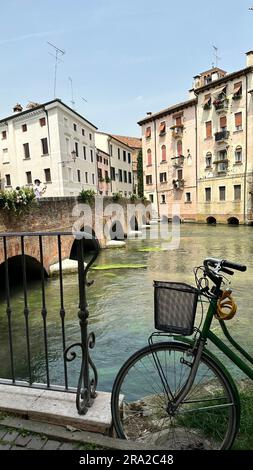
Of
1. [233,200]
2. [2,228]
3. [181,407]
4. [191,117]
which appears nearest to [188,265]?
[2,228]

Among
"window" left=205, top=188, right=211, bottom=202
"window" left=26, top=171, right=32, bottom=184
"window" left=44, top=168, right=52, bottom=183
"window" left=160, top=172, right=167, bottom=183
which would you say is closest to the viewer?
"window" left=44, top=168, right=52, bottom=183

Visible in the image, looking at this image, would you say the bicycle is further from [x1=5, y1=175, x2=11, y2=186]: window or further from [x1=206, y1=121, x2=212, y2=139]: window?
[x1=206, y1=121, x2=212, y2=139]: window

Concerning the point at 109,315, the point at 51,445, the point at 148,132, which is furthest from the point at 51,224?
the point at 148,132

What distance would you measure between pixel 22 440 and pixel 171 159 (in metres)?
34.8

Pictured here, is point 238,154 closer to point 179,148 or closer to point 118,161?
point 179,148

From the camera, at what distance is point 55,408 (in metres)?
2.15

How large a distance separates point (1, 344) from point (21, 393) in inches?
170

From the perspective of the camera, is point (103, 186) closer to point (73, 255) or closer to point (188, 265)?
point (73, 255)

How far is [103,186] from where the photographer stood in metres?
36.2

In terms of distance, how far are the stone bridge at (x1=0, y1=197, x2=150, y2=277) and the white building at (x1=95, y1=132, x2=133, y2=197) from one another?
19.8 metres

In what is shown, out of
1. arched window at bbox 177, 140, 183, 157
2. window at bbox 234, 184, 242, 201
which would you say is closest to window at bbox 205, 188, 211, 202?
window at bbox 234, 184, 242, 201

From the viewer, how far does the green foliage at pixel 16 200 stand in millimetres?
8555

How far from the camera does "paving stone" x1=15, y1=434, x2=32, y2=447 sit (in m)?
1.91

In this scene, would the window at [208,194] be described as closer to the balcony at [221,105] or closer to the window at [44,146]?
the balcony at [221,105]
